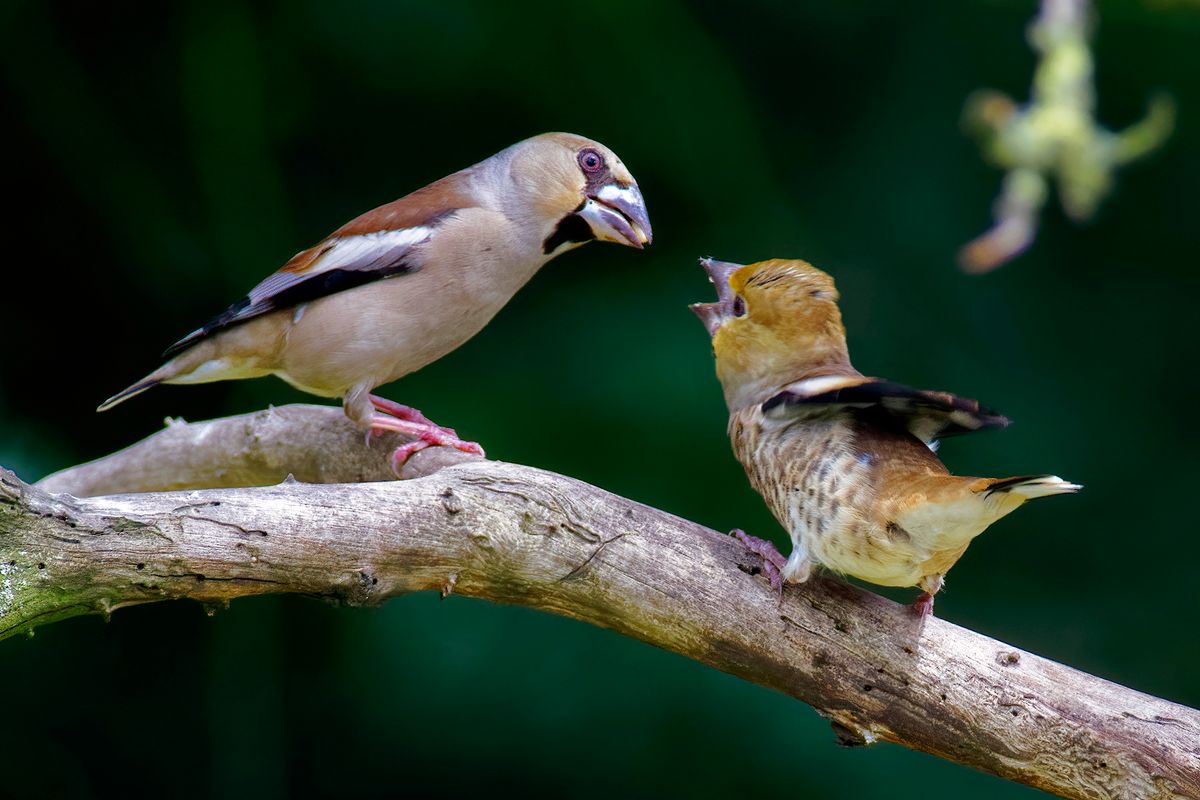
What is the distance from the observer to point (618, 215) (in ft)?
8.47

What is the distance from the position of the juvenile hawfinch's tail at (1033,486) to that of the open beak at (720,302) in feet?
2.49

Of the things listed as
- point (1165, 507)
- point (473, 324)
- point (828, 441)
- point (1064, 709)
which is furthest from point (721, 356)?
point (1165, 507)

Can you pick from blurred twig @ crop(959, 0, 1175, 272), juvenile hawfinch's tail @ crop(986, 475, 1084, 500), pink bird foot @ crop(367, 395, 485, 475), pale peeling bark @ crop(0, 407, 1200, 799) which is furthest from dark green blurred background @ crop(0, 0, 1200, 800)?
juvenile hawfinch's tail @ crop(986, 475, 1084, 500)

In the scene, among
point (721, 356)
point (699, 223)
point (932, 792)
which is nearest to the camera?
point (721, 356)

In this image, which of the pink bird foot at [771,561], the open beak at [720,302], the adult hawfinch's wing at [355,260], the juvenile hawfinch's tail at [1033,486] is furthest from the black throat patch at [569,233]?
the juvenile hawfinch's tail at [1033,486]

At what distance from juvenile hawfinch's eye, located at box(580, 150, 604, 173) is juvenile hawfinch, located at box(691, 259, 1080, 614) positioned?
15.4 inches

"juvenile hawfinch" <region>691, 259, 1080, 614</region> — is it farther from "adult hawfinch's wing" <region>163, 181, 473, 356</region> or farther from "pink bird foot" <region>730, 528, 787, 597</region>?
"adult hawfinch's wing" <region>163, 181, 473, 356</region>

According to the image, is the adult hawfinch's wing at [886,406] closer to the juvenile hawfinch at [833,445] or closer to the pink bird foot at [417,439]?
the juvenile hawfinch at [833,445]

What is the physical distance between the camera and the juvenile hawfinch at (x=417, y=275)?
2561 millimetres

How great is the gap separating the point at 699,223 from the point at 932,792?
1.91 meters

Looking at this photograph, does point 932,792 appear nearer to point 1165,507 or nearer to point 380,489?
point 1165,507

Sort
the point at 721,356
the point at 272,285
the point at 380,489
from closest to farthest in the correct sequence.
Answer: the point at 380,489, the point at 721,356, the point at 272,285

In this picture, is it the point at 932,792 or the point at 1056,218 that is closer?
the point at 932,792

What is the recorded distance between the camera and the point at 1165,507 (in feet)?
12.9
